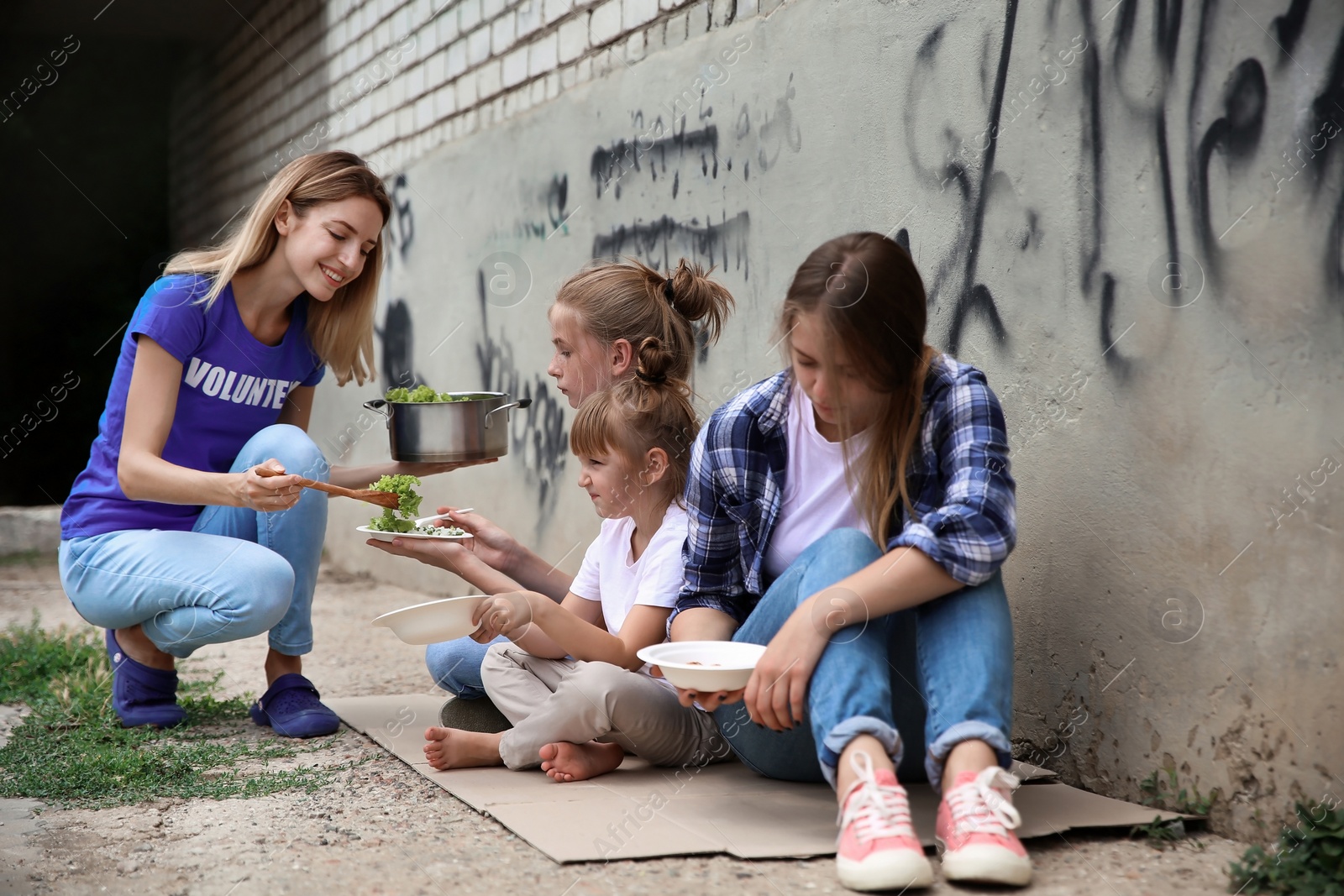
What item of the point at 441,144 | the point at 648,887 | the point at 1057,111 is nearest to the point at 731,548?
the point at 648,887

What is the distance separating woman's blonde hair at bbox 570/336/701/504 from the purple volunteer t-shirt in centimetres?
98

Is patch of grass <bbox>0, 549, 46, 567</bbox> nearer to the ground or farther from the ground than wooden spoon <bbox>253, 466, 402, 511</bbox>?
nearer to the ground

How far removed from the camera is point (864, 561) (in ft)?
6.64

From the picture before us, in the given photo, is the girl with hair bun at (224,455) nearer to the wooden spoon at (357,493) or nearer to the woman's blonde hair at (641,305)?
the wooden spoon at (357,493)

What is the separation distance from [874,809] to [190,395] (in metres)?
2.06

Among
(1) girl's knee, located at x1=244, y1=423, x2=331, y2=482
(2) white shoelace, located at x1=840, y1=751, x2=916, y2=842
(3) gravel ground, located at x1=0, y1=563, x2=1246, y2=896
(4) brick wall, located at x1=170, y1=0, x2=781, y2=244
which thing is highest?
(4) brick wall, located at x1=170, y1=0, x2=781, y2=244

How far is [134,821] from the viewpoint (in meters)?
2.26

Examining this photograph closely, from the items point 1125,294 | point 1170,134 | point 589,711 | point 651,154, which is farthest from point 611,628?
point 651,154

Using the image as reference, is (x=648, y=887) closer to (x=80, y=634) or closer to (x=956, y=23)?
(x=956, y=23)

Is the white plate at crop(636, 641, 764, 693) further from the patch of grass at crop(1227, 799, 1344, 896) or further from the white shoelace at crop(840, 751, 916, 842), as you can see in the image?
the patch of grass at crop(1227, 799, 1344, 896)

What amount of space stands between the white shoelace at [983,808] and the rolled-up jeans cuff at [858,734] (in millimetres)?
117

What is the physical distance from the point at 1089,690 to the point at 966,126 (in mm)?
1250

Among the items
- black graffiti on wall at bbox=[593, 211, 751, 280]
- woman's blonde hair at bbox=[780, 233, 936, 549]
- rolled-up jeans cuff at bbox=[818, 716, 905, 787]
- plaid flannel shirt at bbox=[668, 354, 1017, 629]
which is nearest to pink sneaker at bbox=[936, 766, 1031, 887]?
rolled-up jeans cuff at bbox=[818, 716, 905, 787]

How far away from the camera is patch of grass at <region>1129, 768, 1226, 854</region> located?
204 cm
